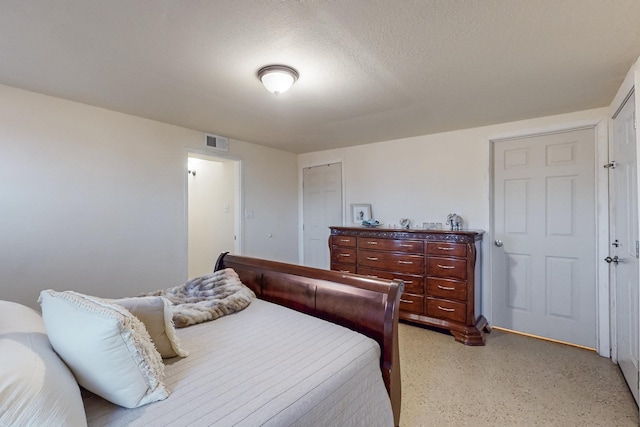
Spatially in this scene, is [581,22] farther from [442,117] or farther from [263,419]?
[263,419]

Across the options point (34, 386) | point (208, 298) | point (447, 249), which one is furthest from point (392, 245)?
point (34, 386)

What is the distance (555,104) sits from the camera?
2652 millimetres

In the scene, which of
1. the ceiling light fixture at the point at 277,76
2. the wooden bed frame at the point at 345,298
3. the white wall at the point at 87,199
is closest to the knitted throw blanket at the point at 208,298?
the wooden bed frame at the point at 345,298

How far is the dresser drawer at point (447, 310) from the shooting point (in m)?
2.95

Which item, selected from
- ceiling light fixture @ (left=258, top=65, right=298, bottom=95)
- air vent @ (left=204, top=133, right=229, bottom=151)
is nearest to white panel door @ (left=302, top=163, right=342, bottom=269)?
air vent @ (left=204, top=133, right=229, bottom=151)

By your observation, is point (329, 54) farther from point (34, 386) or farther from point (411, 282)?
point (411, 282)

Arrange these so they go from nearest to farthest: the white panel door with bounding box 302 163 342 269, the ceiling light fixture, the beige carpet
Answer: the beige carpet → the ceiling light fixture → the white panel door with bounding box 302 163 342 269

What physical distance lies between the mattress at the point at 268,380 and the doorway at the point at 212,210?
8.72ft

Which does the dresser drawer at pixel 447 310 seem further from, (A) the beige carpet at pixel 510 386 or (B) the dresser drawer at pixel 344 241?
(B) the dresser drawer at pixel 344 241

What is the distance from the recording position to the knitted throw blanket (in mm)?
1702

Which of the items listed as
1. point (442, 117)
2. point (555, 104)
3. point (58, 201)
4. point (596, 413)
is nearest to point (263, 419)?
point (596, 413)

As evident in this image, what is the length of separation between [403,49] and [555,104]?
6.02 feet

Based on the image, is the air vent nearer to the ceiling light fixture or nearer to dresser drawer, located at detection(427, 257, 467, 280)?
the ceiling light fixture

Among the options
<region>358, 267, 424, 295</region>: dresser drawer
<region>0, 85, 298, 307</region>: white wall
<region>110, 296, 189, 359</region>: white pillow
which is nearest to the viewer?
<region>110, 296, 189, 359</region>: white pillow
